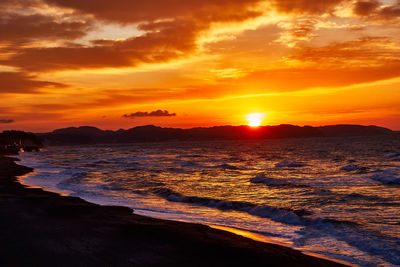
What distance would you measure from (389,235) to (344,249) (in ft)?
8.62

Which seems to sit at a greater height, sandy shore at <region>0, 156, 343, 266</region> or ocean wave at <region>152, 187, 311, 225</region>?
sandy shore at <region>0, 156, 343, 266</region>

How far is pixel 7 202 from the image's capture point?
1911 centimetres

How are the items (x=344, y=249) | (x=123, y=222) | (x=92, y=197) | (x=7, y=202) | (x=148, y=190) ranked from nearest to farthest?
(x=344, y=249) < (x=123, y=222) < (x=7, y=202) < (x=92, y=197) < (x=148, y=190)

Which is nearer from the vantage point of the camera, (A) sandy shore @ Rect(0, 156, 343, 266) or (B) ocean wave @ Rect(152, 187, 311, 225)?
(A) sandy shore @ Rect(0, 156, 343, 266)

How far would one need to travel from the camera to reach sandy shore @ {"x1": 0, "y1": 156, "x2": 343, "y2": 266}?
9758mm

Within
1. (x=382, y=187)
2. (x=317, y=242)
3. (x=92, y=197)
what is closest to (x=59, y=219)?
(x=92, y=197)

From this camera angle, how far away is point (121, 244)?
1130 cm

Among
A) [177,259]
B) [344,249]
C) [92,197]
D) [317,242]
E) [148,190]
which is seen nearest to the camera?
[177,259]

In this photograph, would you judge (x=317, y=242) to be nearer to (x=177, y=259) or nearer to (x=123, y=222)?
(x=177, y=259)

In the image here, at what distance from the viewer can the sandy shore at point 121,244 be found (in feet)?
32.0

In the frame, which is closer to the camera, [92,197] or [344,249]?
[344,249]

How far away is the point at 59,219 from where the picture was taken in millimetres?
15039

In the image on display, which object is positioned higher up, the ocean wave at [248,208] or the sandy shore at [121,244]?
the sandy shore at [121,244]

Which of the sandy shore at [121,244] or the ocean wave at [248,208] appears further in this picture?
the ocean wave at [248,208]
